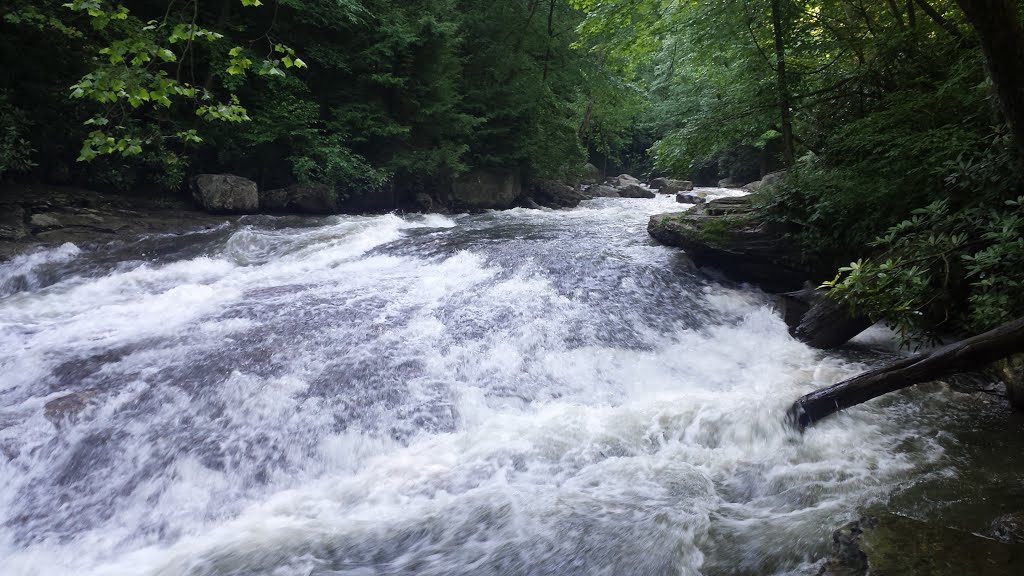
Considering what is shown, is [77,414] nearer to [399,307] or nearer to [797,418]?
[399,307]

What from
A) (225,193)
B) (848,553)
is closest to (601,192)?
(225,193)

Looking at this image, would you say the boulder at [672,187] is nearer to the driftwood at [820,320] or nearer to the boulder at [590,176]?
the boulder at [590,176]

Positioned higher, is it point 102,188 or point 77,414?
point 102,188

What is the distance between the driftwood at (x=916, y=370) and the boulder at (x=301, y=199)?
36.5 feet

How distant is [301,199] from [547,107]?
882 centimetres

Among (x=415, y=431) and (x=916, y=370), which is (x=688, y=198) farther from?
(x=415, y=431)

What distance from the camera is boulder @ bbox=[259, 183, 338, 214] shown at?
1187cm

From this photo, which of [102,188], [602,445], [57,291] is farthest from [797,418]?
[102,188]

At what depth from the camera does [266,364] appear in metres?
4.82

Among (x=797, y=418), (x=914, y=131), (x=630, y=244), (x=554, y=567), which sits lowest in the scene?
(x=554, y=567)

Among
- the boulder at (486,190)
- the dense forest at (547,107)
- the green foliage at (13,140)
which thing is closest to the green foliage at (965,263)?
the dense forest at (547,107)

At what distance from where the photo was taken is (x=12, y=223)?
7.91 meters

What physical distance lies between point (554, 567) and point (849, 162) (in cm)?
607

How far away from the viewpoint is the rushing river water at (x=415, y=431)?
9.89 feet
